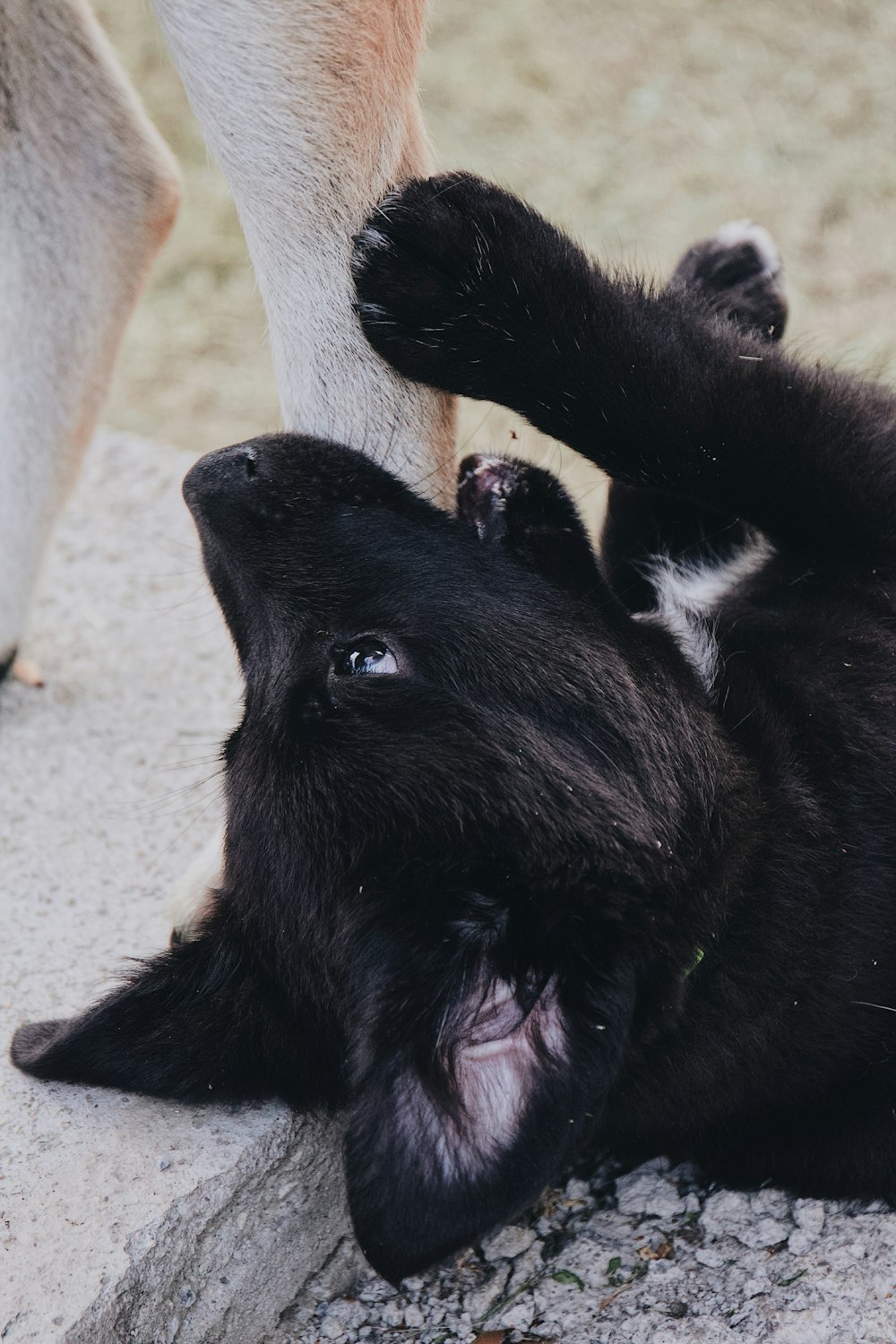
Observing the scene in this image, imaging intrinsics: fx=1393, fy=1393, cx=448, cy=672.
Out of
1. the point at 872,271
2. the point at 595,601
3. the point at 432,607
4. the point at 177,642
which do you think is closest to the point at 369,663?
the point at 432,607

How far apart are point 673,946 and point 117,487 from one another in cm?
273

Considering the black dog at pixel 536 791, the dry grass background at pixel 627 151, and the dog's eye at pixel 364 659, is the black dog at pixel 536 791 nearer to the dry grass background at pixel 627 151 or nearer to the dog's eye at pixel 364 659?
the dog's eye at pixel 364 659

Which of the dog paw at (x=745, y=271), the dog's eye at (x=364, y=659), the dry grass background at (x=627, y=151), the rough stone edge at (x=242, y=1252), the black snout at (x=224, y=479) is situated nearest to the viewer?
the rough stone edge at (x=242, y=1252)

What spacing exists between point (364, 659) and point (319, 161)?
2.61 ft

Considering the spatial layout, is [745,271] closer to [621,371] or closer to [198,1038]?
[621,371]

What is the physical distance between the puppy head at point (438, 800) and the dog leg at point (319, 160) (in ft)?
0.36

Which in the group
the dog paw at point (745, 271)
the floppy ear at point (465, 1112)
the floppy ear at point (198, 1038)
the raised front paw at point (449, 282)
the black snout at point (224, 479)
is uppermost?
the dog paw at point (745, 271)

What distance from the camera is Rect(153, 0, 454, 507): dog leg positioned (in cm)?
213

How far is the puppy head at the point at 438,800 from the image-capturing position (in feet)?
5.80

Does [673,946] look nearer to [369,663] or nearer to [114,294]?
[369,663]

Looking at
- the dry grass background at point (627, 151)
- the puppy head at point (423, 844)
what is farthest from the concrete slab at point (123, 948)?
the dry grass background at point (627, 151)

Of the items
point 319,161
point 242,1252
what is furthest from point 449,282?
point 242,1252

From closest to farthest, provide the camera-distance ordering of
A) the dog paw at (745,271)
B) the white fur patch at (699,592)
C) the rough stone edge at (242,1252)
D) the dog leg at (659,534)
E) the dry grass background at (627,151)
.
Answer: the rough stone edge at (242,1252)
the white fur patch at (699,592)
the dog leg at (659,534)
the dog paw at (745,271)
the dry grass background at (627,151)

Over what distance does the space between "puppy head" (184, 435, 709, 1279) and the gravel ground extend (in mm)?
437
